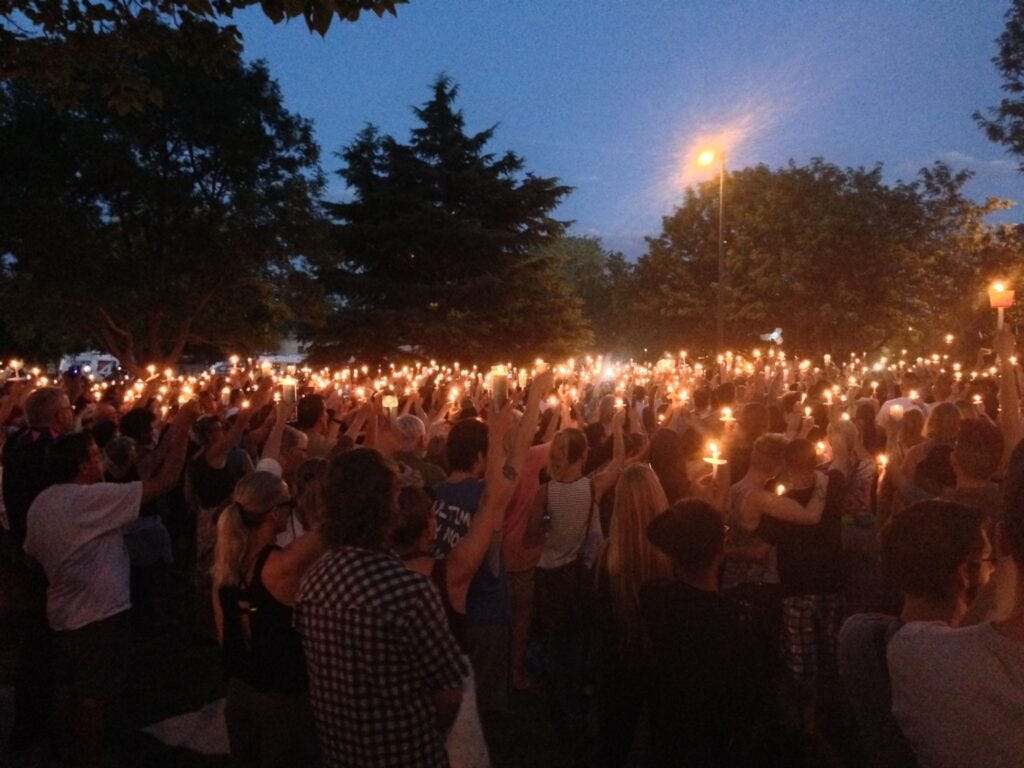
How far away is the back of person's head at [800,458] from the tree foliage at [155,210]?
82.0ft

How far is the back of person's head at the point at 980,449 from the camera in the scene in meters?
4.67

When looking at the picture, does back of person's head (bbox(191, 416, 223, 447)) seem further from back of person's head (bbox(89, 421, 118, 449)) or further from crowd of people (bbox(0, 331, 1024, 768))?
back of person's head (bbox(89, 421, 118, 449))

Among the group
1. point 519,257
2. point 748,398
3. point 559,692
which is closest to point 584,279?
point 519,257

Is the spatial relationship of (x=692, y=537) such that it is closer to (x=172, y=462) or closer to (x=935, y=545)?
(x=935, y=545)

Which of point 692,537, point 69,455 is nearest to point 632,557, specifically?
point 692,537

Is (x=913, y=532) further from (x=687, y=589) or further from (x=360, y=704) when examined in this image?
(x=360, y=704)

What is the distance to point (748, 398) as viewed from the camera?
9562mm

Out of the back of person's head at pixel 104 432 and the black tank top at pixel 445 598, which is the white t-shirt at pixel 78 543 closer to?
the black tank top at pixel 445 598

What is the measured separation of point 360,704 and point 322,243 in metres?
27.9

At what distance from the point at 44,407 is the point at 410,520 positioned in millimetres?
3503

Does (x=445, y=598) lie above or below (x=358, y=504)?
below

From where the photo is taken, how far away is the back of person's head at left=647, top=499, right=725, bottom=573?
3.47 metres

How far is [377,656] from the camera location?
2793 mm

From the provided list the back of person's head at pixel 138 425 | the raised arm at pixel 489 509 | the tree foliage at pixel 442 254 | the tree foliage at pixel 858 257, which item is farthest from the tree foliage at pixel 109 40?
the tree foliage at pixel 858 257
